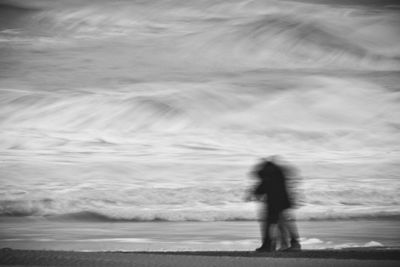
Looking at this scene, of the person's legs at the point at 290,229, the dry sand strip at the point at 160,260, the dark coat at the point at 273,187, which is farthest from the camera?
the person's legs at the point at 290,229

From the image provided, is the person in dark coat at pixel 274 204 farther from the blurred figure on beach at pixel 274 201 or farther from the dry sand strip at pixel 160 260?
the dry sand strip at pixel 160 260

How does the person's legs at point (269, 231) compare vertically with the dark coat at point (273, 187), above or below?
below

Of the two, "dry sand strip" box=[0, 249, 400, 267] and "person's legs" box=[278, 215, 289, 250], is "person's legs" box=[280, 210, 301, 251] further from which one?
"dry sand strip" box=[0, 249, 400, 267]

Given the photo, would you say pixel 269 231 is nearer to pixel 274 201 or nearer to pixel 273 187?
pixel 274 201

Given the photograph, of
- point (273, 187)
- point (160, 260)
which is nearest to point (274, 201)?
point (273, 187)

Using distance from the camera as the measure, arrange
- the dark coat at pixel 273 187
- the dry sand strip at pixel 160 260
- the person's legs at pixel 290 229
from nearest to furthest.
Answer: the dry sand strip at pixel 160 260 → the dark coat at pixel 273 187 → the person's legs at pixel 290 229

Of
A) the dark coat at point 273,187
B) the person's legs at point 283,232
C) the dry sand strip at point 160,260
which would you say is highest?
the dark coat at point 273,187

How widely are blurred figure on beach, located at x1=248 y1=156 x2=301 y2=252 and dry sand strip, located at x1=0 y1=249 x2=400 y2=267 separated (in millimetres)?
1134

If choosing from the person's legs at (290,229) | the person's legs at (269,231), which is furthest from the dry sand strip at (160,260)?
the person's legs at (290,229)

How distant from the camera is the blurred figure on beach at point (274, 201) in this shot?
9.33 metres

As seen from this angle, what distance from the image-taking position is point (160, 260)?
7.80 m

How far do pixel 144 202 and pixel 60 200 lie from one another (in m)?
3.22

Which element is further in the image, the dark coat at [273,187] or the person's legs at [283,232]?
the person's legs at [283,232]

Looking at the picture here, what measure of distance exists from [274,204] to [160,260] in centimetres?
207
